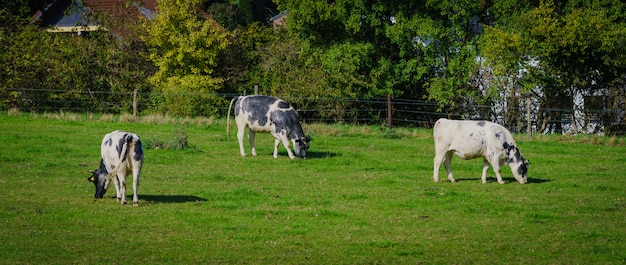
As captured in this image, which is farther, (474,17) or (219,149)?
(474,17)

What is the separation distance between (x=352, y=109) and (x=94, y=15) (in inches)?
529

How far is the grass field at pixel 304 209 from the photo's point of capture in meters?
14.1

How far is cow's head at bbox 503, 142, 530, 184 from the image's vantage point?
21.3 metres

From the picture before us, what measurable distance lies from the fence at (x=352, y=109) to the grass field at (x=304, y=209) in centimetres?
736

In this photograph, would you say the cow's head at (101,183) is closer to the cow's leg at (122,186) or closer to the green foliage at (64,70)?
the cow's leg at (122,186)

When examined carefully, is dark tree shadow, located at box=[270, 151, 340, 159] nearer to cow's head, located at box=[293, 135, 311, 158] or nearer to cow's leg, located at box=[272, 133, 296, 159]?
cow's head, located at box=[293, 135, 311, 158]

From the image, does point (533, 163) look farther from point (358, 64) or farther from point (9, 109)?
point (9, 109)

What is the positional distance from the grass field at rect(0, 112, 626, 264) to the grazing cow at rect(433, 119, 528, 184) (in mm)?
470

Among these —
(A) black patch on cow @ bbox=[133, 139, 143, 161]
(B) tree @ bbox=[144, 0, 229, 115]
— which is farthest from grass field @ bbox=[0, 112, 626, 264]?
(B) tree @ bbox=[144, 0, 229, 115]

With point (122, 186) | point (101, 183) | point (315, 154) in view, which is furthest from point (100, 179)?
point (315, 154)

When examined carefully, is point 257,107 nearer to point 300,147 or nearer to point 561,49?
point 300,147

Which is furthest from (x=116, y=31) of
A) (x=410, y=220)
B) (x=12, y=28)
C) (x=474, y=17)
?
(x=410, y=220)

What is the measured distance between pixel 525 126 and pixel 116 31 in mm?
19279

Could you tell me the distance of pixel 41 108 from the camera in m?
36.8
